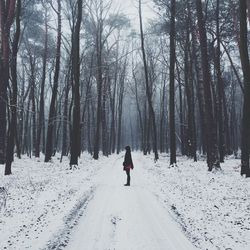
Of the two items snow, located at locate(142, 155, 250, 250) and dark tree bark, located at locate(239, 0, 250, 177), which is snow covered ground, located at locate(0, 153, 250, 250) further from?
dark tree bark, located at locate(239, 0, 250, 177)

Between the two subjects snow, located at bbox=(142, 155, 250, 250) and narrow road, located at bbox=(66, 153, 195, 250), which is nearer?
narrow road, located at bbox=(66, 153, 195, 250)

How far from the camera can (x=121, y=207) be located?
9375 millimetres

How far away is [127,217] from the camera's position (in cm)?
820

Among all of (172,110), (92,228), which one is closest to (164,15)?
(172,110)

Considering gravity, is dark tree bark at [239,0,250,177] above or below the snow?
above

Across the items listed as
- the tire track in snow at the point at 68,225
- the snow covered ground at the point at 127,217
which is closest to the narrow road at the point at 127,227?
the snow covered ground at the point at 127,217

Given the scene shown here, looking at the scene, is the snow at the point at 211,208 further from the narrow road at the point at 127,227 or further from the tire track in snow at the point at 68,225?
the tire track in snow at the point at 68,225

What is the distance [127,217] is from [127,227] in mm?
923

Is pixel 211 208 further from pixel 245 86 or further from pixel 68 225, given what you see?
pixel 245 86

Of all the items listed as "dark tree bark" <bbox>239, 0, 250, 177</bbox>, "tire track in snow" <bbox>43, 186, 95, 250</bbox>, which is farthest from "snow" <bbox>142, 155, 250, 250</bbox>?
"tire track in snow" <bbox>43, 186, 95, 250</bbox>

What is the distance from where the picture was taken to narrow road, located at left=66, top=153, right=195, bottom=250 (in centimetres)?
613

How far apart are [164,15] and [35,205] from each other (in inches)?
898

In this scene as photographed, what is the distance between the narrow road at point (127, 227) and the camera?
6.13 meters

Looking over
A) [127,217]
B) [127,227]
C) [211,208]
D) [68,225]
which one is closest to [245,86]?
[211,208]
